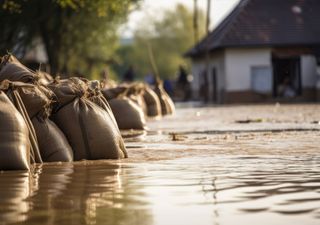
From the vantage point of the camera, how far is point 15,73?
988 centimetres

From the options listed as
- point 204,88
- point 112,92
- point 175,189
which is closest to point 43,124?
point 175,189

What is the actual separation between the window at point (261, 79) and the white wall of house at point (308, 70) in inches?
60.6

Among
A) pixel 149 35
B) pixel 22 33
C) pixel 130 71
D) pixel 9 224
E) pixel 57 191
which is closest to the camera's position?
pixel 9 224

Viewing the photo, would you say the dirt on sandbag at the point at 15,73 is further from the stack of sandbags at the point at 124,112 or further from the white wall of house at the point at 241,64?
the white wall of house at the point at 241,64

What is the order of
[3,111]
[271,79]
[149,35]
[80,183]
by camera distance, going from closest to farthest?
Result: [80,183], [3,111], [271,79], [149,35]

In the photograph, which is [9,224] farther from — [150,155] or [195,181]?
[150,155]

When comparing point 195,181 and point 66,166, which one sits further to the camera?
point 66,166

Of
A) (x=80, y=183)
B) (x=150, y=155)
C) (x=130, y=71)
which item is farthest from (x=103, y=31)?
(x=80, y=183)

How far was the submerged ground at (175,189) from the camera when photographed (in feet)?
17.5

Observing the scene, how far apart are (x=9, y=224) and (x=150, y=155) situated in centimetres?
531

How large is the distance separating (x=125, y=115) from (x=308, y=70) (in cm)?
2907

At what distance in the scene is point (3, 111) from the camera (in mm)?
8242

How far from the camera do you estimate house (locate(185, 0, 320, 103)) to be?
44.8 metres

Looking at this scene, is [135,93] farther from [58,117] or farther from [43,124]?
[43,124]
